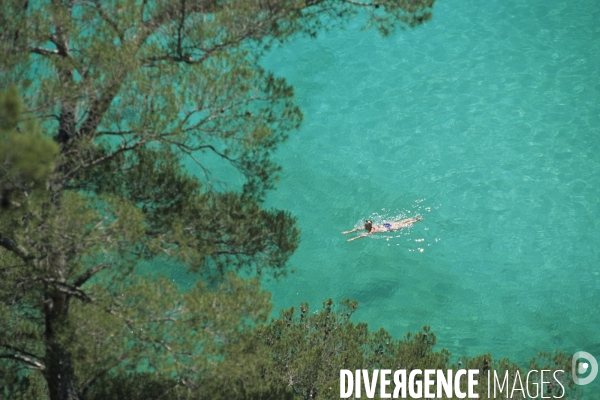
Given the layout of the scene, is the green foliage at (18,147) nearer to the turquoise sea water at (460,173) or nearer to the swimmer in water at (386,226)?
the turquoise sea water at (460,173)

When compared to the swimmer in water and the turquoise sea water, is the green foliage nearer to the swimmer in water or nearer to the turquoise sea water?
the turquoise sea water

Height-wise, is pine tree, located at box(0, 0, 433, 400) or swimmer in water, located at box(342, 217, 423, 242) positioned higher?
swimmer in water, located at box(342, 217, 423, 242)

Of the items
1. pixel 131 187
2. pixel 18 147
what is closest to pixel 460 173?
pixel 131 187

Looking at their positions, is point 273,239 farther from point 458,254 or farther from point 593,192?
point 593,192

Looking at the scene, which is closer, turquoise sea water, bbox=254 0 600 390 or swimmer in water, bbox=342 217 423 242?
turquoise sea water, bbox=254 0 600 390

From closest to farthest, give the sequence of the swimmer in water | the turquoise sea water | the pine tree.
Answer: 1. the pine tree
2. the turquoise sea water
3. the swimmer in water

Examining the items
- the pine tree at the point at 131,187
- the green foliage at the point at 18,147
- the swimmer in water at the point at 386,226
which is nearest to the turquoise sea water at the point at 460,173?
the swimmer in water at the point at 386,226

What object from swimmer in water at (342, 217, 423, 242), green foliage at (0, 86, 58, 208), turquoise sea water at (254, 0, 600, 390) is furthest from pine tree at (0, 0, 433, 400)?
swimmer in water at (342, 217, 423, 242)

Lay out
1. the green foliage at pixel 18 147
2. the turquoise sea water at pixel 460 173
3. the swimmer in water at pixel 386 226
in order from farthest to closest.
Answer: the swimmer in water at pixel 386 226
the turquoise sea water at pixel 460 173
the green foliage at pixel 18 147
